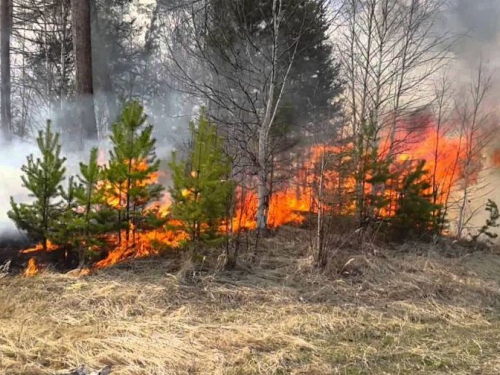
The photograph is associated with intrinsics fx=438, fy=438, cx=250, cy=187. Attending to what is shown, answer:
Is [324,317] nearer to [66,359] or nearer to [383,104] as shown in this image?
[66,359]

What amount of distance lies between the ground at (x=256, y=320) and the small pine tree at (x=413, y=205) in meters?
2.25

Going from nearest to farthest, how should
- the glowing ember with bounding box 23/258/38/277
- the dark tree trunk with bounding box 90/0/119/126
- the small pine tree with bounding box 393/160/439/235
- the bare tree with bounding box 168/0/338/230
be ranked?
1. the glowing ember with bounding box 23/258/38/277
2. the bare tree with bounding box 168/0/338/230
3. the small pine tree with bounding box 393/160/439/235
4. the dark tree trunk with bounding box 90/0/119/126

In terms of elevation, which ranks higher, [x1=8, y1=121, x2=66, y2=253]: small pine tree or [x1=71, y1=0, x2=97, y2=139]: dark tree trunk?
[x1=71, y1=0, x2=97, y2=139]: dark tree trunk

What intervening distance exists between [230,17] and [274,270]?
6464mm

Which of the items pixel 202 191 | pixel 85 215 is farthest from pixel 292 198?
pixel 85 215

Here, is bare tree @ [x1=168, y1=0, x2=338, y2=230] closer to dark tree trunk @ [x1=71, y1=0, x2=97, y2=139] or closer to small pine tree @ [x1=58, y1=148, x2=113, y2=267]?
dark tree trunk @ [x1=71, y1=0, x2=97, y2=139]

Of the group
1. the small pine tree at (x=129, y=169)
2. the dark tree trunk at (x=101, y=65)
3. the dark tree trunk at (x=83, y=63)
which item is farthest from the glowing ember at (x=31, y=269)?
the dark tree trunk at (x=101, y=65)

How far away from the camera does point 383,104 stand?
36.4 feet

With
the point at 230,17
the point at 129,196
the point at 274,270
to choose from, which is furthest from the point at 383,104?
the point at 129,196

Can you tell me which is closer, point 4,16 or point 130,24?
point 4,16

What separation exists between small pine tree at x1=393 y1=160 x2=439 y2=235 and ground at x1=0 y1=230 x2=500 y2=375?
225cm

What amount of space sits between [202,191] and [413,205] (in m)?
5.04

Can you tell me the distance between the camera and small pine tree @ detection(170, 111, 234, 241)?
20.6 ft

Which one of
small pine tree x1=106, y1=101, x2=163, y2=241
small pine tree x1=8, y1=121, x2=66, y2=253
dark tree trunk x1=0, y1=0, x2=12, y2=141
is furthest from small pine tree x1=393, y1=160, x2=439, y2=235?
dark tree trunk x1=0, y1=0, x2=12, y2=141
